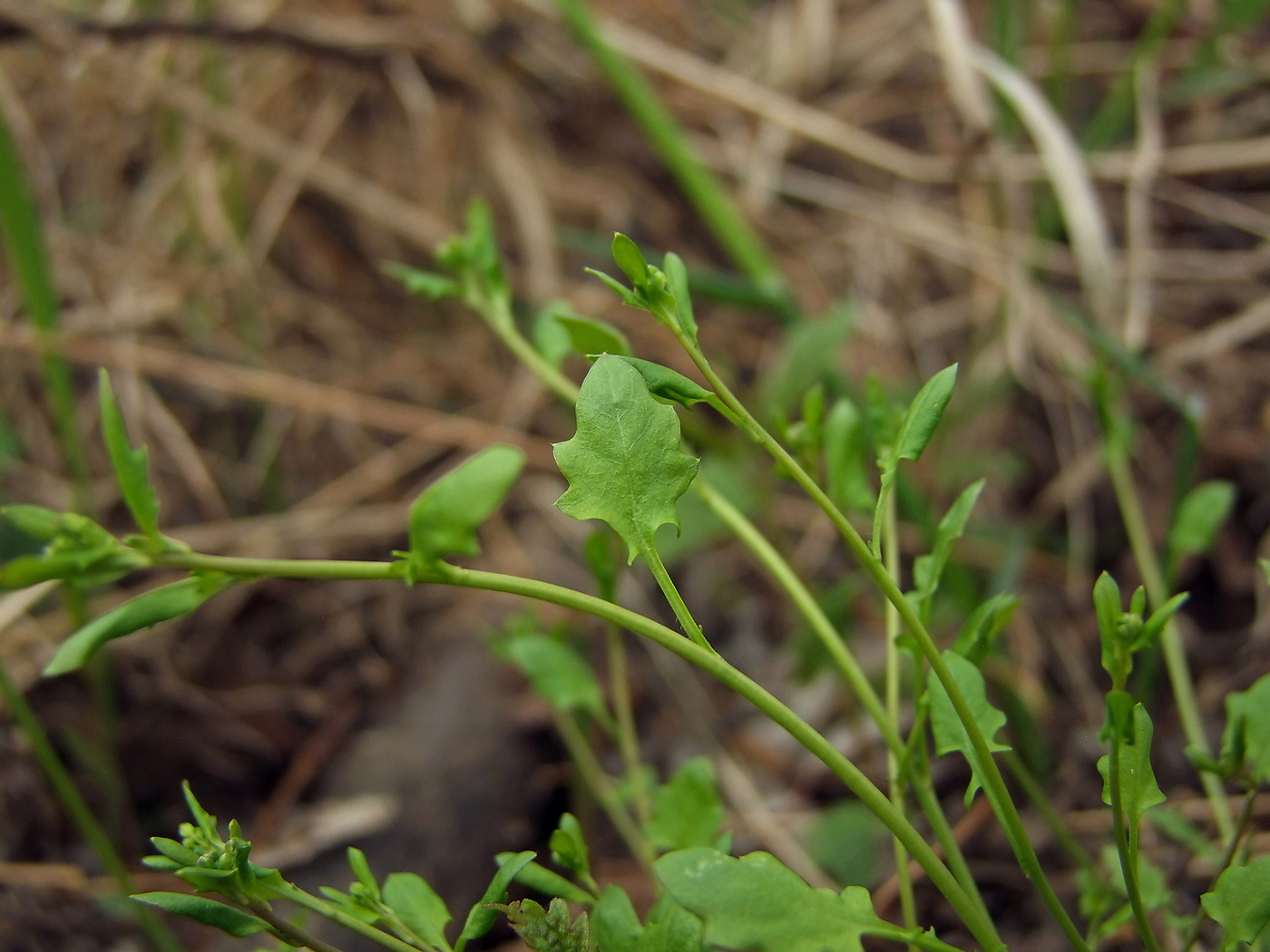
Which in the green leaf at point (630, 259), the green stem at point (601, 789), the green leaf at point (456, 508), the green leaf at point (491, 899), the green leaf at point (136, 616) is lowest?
the green stem at point (601, 789)

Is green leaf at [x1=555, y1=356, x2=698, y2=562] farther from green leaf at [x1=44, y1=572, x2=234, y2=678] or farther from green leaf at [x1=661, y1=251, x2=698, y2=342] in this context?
green leaf at [x1=44, y1=572, x2=234, y2=678]

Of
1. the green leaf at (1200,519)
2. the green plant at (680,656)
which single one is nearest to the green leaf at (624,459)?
the green plant at (680,656)

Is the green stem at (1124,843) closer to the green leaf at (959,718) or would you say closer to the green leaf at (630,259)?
the green leaf at (959,718)

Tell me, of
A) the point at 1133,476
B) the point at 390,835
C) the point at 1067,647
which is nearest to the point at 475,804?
the point at 390,835

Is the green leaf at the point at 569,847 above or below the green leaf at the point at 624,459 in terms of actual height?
below

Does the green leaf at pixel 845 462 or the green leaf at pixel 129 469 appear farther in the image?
the green leaf at pixel 845 462

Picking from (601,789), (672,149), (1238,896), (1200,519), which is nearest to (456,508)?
(1238,896)

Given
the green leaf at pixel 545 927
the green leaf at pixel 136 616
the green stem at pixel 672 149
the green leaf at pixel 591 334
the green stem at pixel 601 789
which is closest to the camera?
the green leaf at pixel 136 616

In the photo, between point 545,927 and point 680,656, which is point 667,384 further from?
point 545,927
